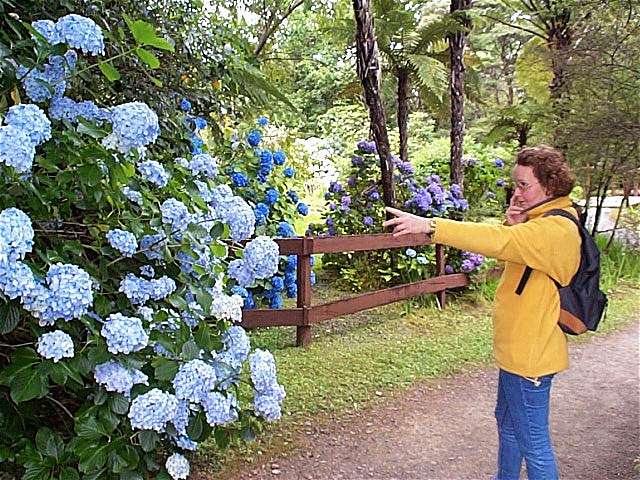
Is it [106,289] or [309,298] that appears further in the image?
[309,298]

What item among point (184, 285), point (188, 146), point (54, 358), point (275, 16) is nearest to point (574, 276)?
point (184, 285)

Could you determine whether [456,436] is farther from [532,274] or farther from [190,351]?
[190,351]

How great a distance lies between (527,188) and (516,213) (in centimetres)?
11

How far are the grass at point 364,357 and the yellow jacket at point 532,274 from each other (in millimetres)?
1474

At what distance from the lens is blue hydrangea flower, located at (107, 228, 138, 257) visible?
1.77m

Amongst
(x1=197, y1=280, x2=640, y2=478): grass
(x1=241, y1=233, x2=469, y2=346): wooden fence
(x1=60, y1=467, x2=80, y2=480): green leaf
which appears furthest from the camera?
(x1=241, y1=233, x2=469, y2=346): wooden fence

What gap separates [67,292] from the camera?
156cm

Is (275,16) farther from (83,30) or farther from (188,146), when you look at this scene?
(83,30)

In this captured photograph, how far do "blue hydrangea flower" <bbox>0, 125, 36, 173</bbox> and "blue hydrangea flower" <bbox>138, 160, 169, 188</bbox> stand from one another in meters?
0.44

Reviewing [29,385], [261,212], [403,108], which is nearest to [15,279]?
[29,385]

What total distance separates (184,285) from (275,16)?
7475mm

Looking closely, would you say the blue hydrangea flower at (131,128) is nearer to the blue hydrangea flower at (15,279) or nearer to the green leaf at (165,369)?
the blue hydrangea flower at (15,279)

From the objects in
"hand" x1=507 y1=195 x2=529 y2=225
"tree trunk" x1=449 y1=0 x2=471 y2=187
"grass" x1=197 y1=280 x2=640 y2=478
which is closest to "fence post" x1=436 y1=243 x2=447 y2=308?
"grass" x1=197 y1=280 x2=640 y2=478

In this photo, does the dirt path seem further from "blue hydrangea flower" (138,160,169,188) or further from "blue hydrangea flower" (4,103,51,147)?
"blue hydrangea flower" (4,103,51,147)
